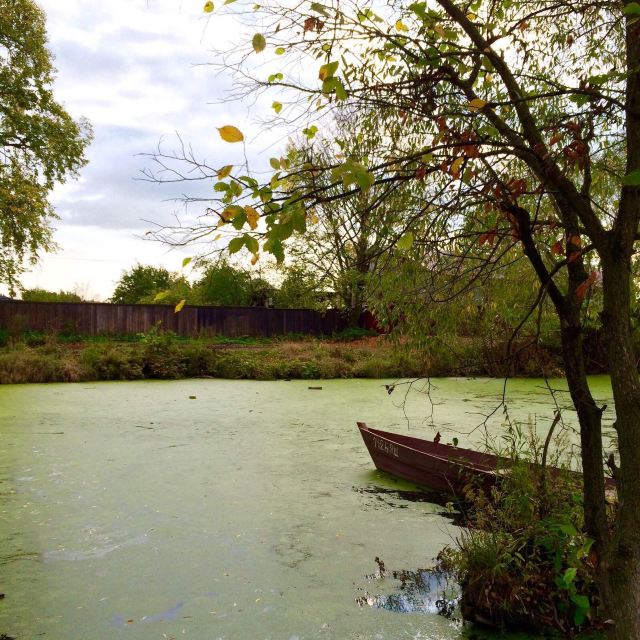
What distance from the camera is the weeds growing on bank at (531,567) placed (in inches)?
98.7

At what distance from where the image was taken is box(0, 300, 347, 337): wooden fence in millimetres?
16031

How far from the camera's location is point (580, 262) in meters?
2.06

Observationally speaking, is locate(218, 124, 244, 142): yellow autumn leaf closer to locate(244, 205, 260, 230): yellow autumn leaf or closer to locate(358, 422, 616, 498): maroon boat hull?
locate(244, 205, 260, 230): yellow autumn leaf

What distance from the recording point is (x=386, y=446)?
4566 mm

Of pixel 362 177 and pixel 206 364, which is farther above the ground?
pixel 362 177

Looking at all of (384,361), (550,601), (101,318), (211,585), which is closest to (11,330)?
(101,318)

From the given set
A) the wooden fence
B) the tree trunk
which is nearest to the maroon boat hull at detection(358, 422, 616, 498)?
the tree trunk

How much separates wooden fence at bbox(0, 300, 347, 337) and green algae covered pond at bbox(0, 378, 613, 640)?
10062 mm

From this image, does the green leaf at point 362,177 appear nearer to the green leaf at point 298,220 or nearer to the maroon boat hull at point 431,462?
the green leaf at point 298,220

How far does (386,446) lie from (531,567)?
78.9 inches

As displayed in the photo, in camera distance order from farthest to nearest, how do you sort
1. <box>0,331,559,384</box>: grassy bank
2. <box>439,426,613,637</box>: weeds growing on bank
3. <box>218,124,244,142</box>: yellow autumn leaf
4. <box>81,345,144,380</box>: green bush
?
<box>81,345,144,380</box>: green bush
<box>0,331,559,384</box>: grassy bank
<box>439,426,613,637</box>: weeds growing on bank
<box>218,124,244,142</box>: yellow autumn leaf

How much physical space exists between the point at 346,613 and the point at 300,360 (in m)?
9.37

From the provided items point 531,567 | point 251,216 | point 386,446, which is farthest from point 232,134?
point 386,446

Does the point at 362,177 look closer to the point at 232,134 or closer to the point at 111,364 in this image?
the point at 232,134
